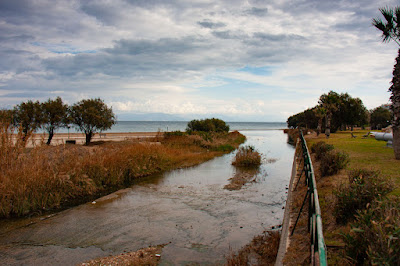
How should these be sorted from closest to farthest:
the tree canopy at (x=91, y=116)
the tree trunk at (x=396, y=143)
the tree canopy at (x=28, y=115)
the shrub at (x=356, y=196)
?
the shrub at (x=356, y=196) < the tree trunk at (x=396, y=143) < the tree canopy at (x=28, y=115) < the tree canopy at (x=91, y=116)

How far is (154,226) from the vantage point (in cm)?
975

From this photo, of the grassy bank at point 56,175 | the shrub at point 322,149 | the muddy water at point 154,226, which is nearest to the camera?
the muddy water at point 154,226

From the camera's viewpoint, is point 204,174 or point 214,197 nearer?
point 214,197

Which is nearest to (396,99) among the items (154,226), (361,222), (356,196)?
(356,196)

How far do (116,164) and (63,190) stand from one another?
4.48 meters

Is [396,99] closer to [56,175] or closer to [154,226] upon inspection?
[154,226]

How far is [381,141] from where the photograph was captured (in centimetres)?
2888

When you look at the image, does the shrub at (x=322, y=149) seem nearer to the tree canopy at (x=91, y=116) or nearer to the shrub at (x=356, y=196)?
the shrub at (x=356, y=196)

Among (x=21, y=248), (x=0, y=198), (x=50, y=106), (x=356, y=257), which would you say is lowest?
(x=21, y=248)

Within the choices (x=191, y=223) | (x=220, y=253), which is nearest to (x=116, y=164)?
(x=191, y=223)

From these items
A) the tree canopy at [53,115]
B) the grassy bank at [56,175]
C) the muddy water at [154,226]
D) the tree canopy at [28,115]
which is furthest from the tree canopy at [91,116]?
the muddy water at [154,226]

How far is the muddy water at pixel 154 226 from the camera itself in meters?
7.71

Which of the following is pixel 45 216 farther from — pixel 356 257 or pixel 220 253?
pixel 356 257

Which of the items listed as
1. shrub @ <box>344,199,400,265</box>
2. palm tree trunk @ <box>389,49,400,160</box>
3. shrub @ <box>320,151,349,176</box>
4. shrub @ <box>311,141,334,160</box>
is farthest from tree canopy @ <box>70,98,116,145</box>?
shrub @ <box>344,199,400,265</box>
